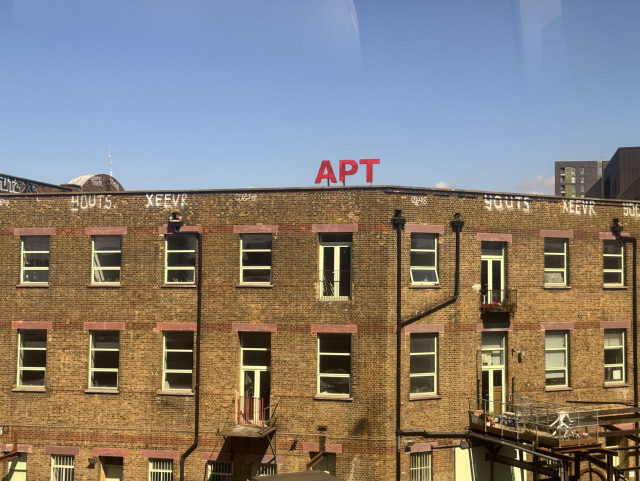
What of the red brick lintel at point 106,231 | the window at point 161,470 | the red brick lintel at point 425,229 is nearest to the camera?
the red brick lintel at point 425,229

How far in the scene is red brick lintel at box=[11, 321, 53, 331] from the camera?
23344mm

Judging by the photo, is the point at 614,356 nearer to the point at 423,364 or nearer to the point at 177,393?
the point at 423,364

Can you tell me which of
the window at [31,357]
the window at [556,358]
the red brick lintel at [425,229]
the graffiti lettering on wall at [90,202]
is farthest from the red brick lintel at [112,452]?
the window at [556,358]

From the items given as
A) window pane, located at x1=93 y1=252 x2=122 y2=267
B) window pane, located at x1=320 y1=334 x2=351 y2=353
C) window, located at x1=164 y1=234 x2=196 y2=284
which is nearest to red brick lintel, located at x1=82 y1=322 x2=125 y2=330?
window pane, located at x1=93 y1=252 x2=122 y2=267

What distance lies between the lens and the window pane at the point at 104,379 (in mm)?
23047

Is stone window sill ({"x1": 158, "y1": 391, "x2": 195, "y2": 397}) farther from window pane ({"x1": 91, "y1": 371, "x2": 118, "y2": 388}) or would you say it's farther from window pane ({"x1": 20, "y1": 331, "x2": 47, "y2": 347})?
window pane ({"x1": 20, "y1": 331, "x2": 47, "y2": 347})

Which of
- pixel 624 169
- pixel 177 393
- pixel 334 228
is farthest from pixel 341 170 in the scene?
pixel 624 169

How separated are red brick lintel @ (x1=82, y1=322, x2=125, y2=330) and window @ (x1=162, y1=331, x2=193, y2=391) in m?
1.65

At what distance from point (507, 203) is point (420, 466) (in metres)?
9.81

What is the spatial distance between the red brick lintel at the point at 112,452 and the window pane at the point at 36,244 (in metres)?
7.53

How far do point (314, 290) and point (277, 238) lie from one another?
2.24m

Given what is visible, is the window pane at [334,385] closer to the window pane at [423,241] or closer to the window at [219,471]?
the window at [219,471]

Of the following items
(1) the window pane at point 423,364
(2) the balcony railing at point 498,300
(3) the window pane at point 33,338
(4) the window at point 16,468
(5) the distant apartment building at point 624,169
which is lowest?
(4) the window at point 16,468

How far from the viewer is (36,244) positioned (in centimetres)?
2398
